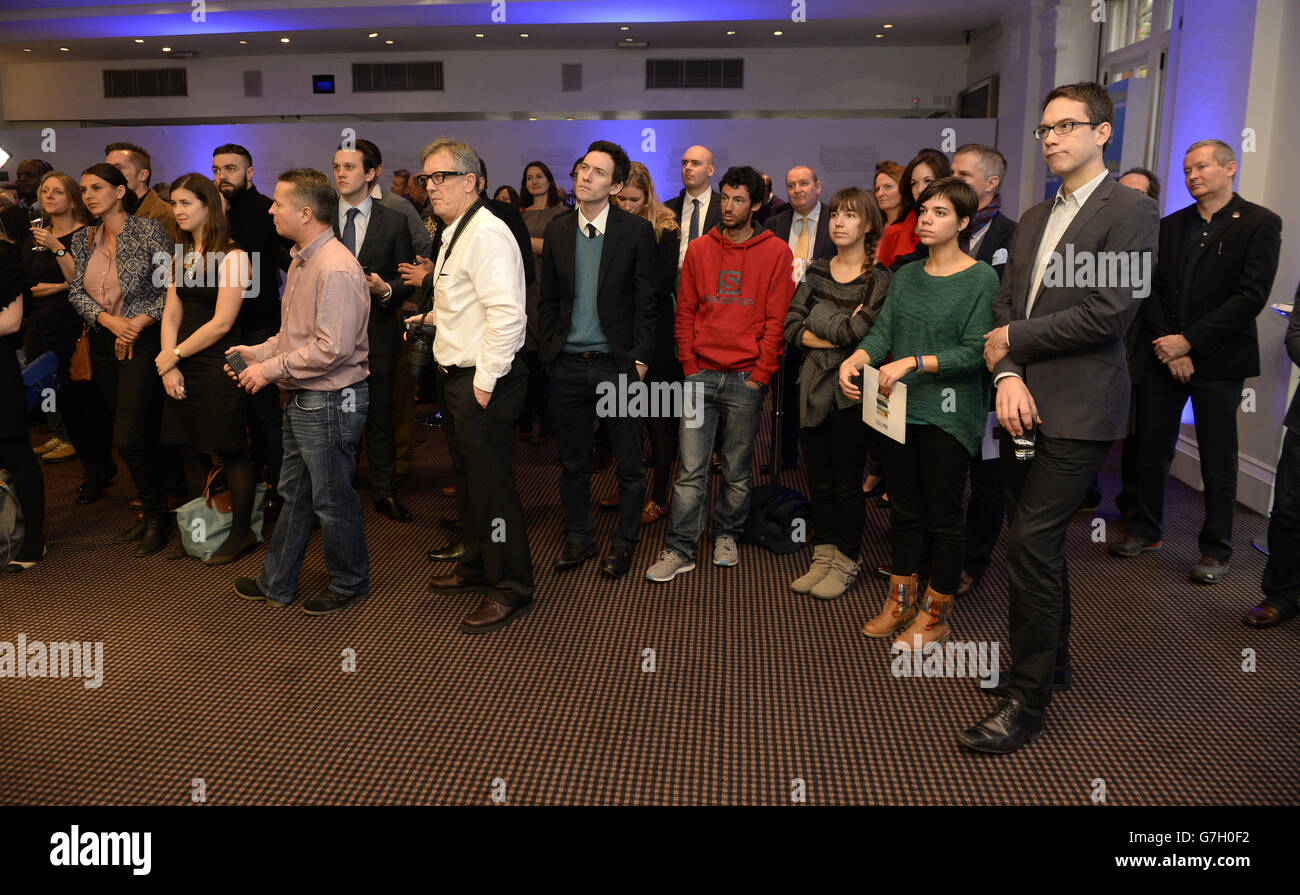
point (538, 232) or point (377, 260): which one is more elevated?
point (538, 232)

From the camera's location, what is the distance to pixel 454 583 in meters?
3.71

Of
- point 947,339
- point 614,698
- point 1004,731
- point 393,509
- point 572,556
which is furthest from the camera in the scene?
point 393,509

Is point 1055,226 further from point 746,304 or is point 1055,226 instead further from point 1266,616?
point 1266,616

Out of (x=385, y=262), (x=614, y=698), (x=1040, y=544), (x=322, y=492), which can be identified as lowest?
(x=614, y=698)

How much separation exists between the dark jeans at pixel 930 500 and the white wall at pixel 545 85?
8620mm

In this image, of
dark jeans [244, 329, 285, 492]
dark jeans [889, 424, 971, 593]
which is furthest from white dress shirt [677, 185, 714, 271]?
dark jeans [244, 329, 285, 492]

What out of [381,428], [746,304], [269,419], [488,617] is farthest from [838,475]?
[269,419]

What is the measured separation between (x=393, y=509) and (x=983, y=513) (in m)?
2.75

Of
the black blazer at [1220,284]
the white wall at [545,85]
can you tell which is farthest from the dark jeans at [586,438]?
the white wall at [545,85]

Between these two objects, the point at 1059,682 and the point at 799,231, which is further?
the point at 799,231

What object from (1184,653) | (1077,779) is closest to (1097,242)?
(1077,779)

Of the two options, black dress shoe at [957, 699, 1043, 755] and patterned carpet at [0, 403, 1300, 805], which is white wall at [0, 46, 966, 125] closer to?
patterned carpet at [0, 403, 1300, 805]

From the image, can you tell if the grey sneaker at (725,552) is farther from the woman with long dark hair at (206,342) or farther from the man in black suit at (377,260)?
the woman with long dark hair at (206,342)
